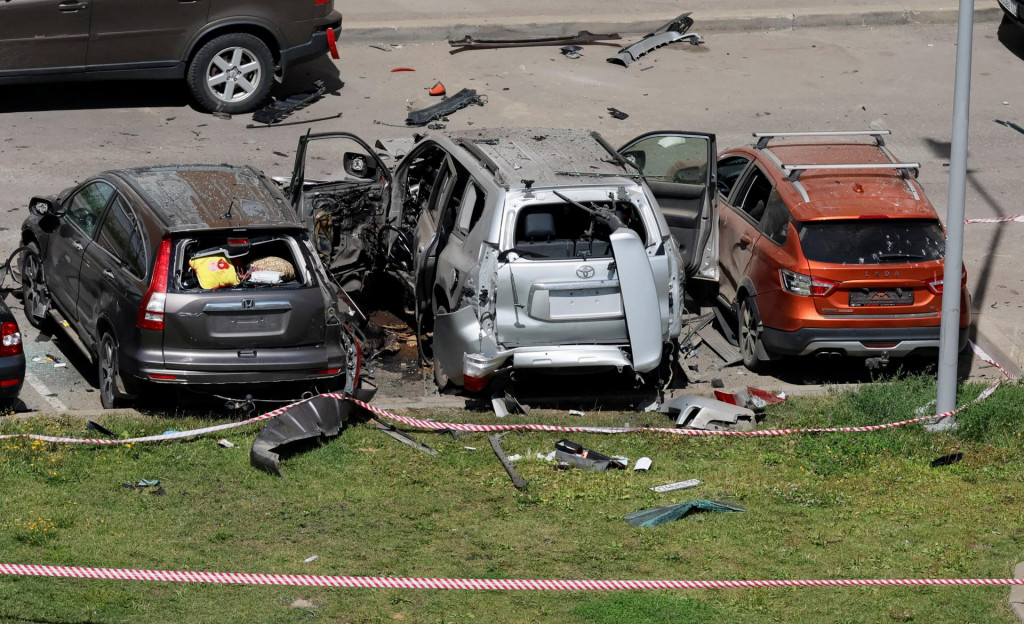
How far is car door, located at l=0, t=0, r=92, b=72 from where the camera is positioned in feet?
47.3

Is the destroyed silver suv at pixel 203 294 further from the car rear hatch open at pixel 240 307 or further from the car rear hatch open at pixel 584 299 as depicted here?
the car rear hatch open at pixel 584 299

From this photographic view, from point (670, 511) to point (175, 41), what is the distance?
990cm

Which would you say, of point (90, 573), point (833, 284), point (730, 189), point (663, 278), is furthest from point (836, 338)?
point (90, 573)

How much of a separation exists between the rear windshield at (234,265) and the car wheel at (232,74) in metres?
6.67

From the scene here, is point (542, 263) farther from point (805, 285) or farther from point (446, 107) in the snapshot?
point (446, 107)

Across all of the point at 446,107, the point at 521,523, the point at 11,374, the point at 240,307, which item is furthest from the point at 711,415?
the point at 446,107

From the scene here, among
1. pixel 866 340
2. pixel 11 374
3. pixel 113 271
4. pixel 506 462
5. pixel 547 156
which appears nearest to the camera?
pixel 506 462

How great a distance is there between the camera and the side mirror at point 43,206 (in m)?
10.7

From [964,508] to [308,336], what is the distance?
4602mm

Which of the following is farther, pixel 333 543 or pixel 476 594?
pixel 333 543

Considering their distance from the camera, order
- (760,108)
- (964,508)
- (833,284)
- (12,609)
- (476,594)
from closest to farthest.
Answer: (12,609) < (476,594) < (964,508) < (833,284) < (760,108)

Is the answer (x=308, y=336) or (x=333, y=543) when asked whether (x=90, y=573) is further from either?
(x=308, y=336)

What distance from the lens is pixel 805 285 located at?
1041cm

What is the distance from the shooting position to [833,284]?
10336mm
